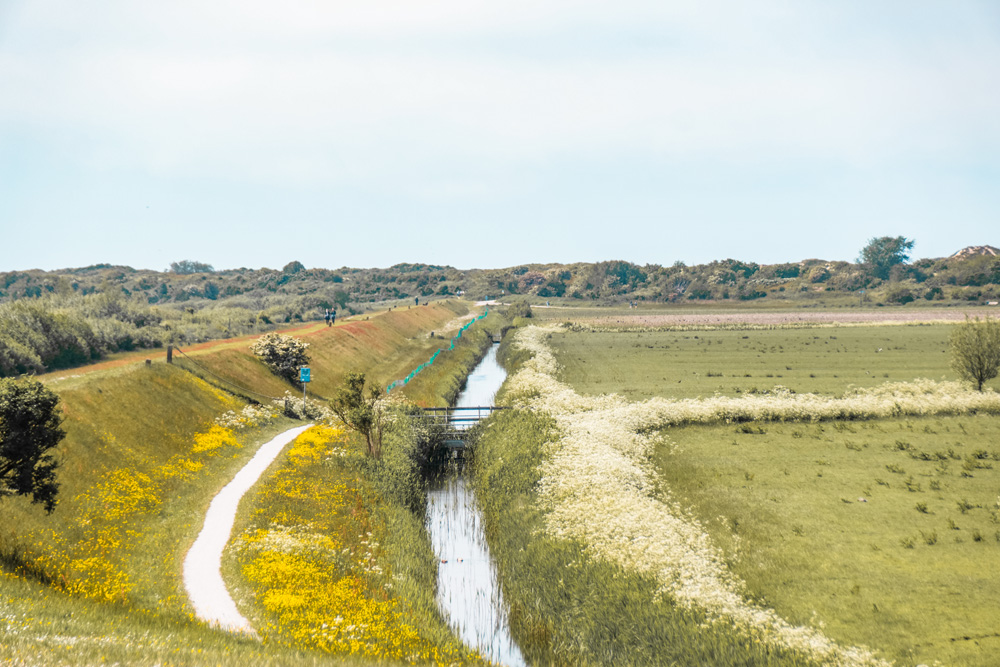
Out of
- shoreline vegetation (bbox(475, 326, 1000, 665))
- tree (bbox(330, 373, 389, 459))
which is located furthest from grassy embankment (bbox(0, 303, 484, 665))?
shoreline vegetation (bbox(475, 326, 1000, 665))

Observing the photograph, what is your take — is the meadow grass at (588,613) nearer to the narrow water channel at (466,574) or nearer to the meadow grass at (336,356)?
the narrow water channel at (466,574)

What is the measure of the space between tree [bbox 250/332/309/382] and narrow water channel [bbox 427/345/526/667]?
21.8 metres

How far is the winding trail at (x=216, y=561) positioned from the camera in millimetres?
16188

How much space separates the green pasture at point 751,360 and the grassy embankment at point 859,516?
1274 millimetres

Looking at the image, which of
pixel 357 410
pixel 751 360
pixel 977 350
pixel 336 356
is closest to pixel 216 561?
pixel 357 410

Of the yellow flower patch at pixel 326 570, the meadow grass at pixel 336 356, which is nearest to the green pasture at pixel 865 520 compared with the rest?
the yellow flower patch at pixel 326 570

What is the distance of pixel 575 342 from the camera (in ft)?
281

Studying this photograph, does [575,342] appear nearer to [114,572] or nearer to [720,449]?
[720,449]

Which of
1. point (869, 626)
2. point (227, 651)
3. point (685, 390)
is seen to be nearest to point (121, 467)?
point (227, 651)

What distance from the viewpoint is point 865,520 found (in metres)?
22.0

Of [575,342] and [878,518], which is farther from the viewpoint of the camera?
[575,342]

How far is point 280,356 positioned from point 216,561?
108 feet

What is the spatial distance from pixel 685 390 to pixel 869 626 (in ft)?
108

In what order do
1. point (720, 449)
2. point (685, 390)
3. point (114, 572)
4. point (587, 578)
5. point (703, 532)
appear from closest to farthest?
point (114, 572) < point (587, 578) < point (703, 532) < point (720, 449) < point (685, 390)
